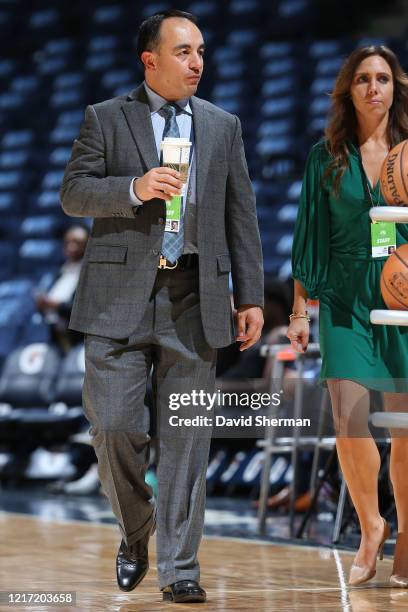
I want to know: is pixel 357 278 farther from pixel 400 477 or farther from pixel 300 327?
pixel 400 477

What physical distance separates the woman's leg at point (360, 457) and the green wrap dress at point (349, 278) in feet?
0.16

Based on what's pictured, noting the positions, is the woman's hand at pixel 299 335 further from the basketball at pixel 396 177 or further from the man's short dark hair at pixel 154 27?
the man's short dark hair at pixel 154 27

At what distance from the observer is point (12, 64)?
15.5 meters

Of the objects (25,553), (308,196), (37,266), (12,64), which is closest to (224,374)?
(25,553)

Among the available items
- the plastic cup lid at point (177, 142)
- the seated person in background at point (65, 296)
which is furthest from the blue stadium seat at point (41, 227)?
the plastic cup lid at point (177, 142)

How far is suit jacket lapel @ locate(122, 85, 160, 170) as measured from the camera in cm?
309

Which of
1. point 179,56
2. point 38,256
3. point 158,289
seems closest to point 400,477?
point 158,289

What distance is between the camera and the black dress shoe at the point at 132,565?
311cm

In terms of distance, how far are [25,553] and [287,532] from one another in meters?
1.45

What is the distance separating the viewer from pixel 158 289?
10.0ft

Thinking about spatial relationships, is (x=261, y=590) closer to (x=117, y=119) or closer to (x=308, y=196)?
(x=308, y=196)

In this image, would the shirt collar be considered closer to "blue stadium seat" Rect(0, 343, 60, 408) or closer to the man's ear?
the man's ear

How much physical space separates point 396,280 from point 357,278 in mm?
418

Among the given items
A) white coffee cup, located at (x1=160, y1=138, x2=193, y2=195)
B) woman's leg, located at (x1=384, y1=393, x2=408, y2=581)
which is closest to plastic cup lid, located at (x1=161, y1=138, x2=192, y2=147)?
white coffee cup, located at (x1=160, y1=138, x2=193, y2=195)
